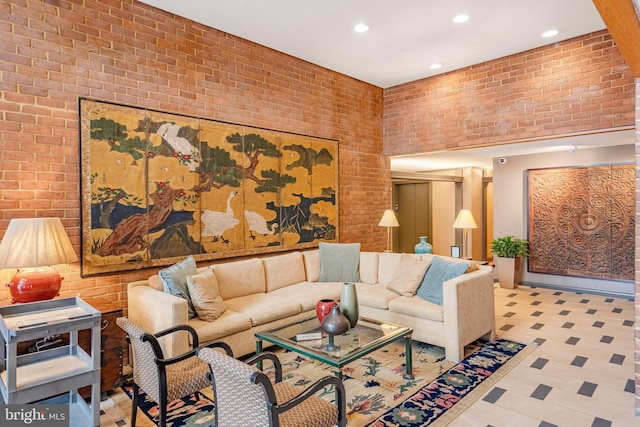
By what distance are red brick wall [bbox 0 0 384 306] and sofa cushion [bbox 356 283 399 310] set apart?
2.27m

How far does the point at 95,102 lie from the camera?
3.29 m

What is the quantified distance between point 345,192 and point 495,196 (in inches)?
121

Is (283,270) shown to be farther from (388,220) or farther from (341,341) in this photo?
(388,220)

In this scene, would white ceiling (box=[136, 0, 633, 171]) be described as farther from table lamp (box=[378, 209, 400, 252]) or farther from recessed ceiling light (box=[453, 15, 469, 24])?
table lamp (box=[378, 209, 400, 252])

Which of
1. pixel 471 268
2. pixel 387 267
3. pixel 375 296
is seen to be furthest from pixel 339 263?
pixel 471 268

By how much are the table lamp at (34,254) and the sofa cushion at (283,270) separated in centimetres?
202

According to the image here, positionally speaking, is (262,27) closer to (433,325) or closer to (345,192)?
(345,192)

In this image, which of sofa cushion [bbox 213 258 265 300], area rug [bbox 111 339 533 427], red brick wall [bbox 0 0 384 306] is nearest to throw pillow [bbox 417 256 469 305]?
area rug [bbox 111 339 533 427]

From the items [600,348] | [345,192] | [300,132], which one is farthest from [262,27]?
[600,348]

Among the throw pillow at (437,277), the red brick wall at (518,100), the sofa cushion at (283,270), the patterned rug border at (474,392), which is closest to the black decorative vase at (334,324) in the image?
the patterned rug border at (474,392)

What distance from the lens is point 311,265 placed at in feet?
15.8

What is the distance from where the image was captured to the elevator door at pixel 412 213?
945cm

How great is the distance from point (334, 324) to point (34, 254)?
2110 millimetres

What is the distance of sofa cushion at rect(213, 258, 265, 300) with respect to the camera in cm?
386
